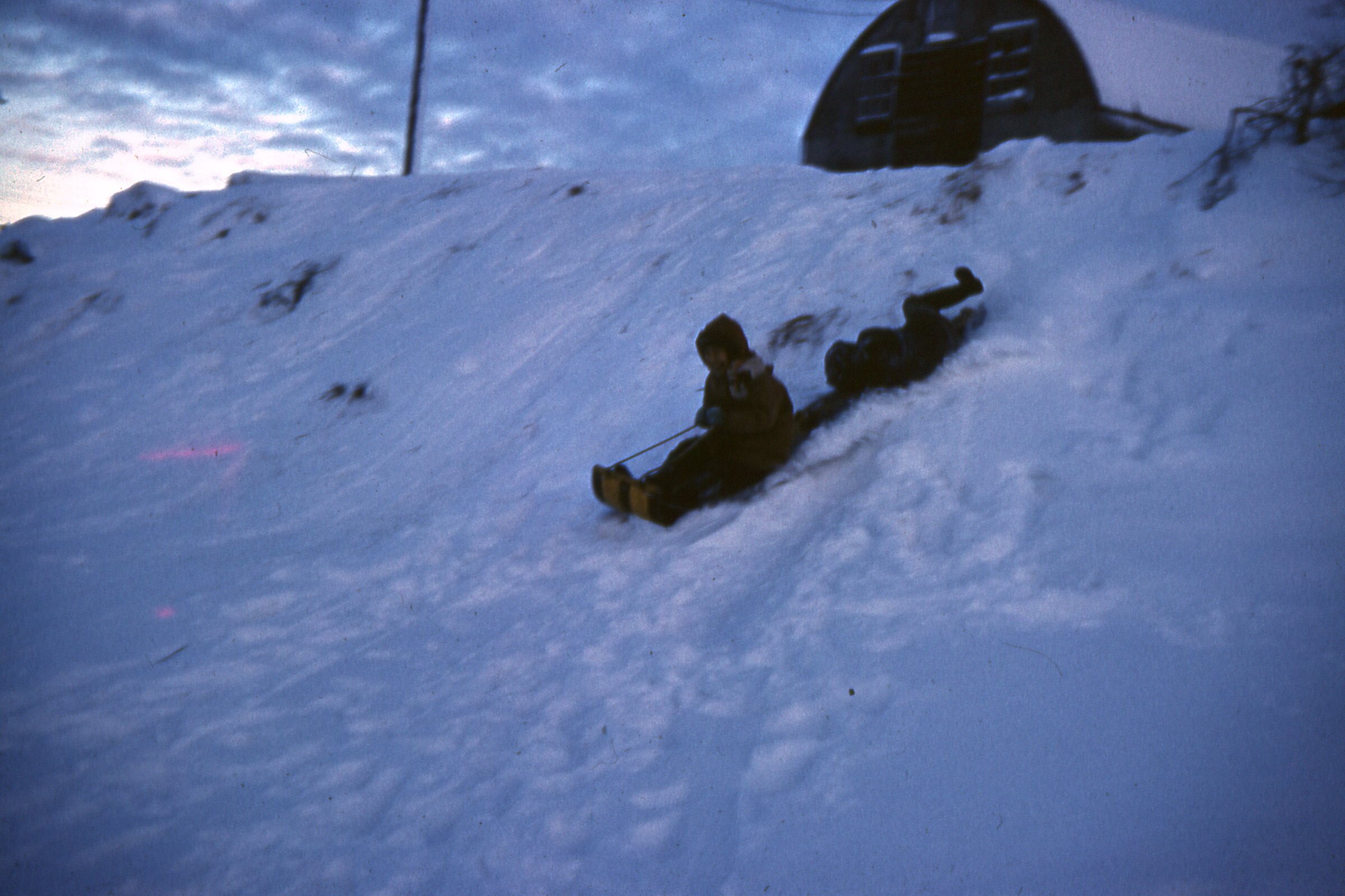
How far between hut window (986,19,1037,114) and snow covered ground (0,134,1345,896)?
551 cm

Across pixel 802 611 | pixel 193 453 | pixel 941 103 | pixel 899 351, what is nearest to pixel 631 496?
pixel 802 611

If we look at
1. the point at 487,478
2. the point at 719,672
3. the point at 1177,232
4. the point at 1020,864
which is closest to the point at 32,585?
the point at 487,478

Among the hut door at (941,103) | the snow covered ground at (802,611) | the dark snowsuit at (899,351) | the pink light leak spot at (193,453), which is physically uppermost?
the hut door at (941,103)

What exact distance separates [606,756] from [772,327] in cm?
415

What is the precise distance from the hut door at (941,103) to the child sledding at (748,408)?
8289 millimetres

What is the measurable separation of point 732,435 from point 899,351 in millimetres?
1206

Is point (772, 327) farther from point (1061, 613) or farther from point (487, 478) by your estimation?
point (1061, 613)

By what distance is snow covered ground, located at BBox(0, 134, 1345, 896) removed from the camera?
2211mm

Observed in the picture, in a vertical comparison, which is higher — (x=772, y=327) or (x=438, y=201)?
(x=438, y=201)

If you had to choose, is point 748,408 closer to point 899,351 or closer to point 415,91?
point 899,351

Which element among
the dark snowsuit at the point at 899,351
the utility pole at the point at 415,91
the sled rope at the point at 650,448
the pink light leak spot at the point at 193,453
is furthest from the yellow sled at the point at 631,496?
the utility pole at the point at 415,91

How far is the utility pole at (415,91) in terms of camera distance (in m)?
16.2

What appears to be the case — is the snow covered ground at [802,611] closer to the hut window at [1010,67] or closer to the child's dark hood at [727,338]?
the child's dark hood at [727,338]

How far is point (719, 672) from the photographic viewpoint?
3082 mm
